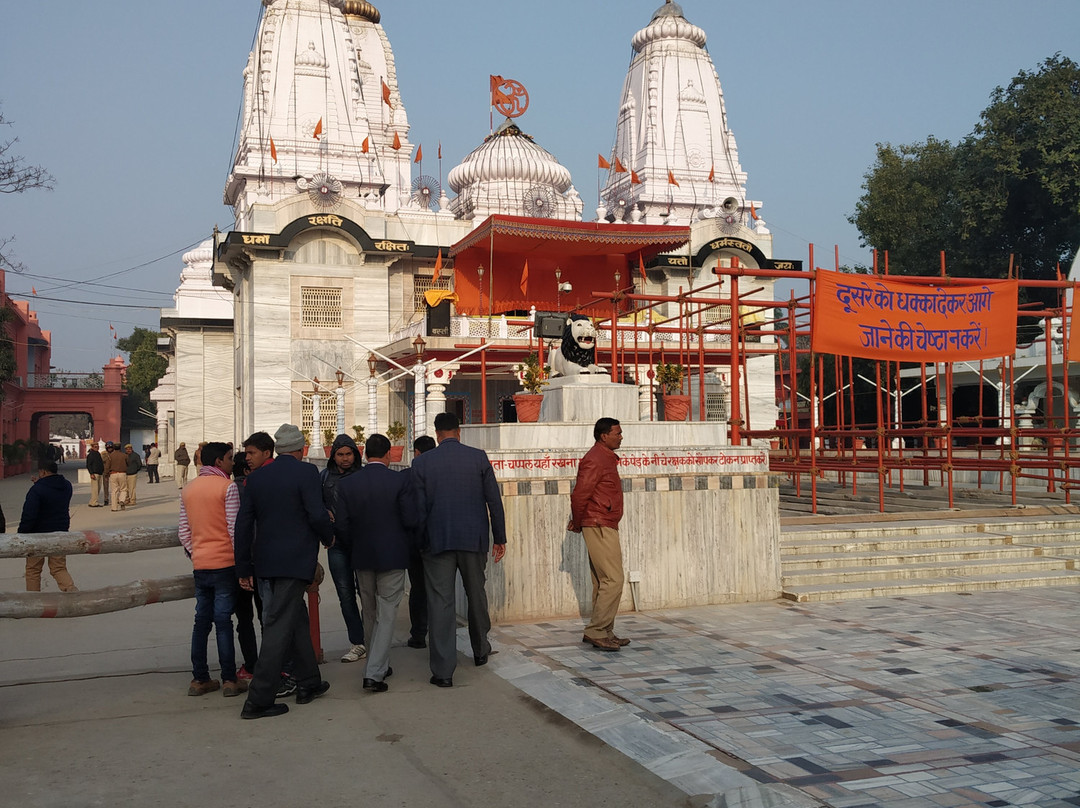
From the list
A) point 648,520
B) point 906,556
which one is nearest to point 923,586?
point 906,556

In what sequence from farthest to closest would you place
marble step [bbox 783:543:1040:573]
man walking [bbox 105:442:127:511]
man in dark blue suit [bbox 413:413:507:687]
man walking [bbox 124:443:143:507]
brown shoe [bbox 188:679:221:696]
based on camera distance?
man walking [bbox 124:443:143:507] < man walking [bbox 105:442:127:511] < marble step [bbox 783:543:1040:573] < man in dark blue suit [bbox 413:413:507:687] < brown shoe [bbox 188:679:221:696]

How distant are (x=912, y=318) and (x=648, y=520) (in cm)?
577

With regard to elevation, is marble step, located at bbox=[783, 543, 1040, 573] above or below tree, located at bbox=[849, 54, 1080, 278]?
below

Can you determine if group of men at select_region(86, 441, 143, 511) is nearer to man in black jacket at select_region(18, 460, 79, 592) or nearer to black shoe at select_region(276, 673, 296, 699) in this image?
man in black jacket at select_region(18, 460, 79, 592)

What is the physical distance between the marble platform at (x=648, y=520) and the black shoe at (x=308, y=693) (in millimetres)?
2245

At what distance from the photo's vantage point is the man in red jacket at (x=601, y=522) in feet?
23.4

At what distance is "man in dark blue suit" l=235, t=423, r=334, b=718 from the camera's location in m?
5.85

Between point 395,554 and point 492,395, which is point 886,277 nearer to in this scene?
point 395,554

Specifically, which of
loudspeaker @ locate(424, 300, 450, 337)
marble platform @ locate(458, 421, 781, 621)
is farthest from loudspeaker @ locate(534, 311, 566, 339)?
loudspeaker @ locate(424, 300, 450, 337)

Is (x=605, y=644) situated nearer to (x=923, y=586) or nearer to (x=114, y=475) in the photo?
(x=923, y=586)

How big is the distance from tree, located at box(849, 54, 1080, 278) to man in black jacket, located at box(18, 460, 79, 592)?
121 ft

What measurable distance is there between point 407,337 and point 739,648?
22082mm

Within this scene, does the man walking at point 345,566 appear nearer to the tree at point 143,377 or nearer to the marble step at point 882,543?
the marble step at point 882,543

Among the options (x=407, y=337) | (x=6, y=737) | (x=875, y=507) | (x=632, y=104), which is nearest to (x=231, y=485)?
(x=6, y=737)
